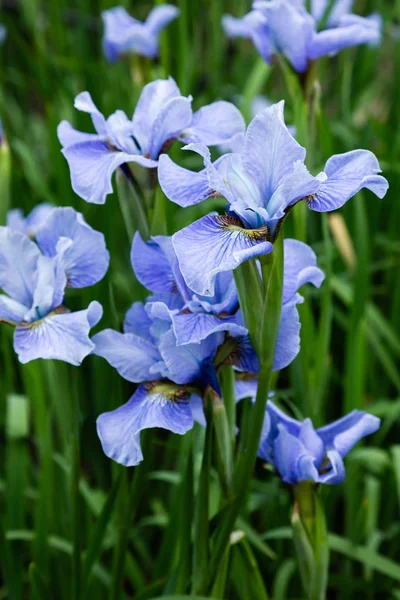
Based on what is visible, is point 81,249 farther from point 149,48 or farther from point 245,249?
point 149,48

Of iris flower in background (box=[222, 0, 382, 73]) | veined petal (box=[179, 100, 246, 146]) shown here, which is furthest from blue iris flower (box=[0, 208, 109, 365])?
iris flower in background (box=[222, 0, 382, 73])

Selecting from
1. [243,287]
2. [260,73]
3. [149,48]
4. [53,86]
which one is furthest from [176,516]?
[53,86]

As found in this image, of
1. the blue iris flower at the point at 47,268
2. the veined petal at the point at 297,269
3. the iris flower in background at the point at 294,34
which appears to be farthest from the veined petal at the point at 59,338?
the iris flower in background at the point at 294,34

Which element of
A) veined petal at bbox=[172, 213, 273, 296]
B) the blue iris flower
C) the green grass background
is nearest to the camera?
veined petal at bbox=[172, 213, 273, 296]

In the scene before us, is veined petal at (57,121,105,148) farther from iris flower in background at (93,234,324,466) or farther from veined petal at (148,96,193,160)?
iris flower in background at (93,234,324,466)

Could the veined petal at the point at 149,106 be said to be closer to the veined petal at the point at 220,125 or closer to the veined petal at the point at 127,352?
the veined petal at the point at 220,125

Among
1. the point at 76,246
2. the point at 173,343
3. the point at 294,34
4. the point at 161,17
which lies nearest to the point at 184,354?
the point at 173,343

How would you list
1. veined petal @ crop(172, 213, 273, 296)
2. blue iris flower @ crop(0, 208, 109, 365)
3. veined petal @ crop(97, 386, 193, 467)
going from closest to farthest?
1. veined petal @ crop(172, 213, 273, 296)
2. veined petal @ crop(97, 386, 193, 467)
3. blue iris flower @ crop(0, 208, 109, 365)
